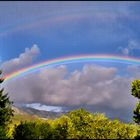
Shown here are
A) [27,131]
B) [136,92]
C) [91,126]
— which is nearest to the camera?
[27,131]

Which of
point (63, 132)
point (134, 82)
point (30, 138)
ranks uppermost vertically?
point (134, 82)

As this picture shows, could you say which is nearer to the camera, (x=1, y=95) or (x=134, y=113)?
(x=1, y=95)

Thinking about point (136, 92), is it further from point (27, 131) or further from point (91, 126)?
point (91, 126)

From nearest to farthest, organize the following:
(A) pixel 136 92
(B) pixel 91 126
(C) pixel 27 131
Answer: (C) pixel 27 131, (A) pixel 136 92, (B) pixel 91 126

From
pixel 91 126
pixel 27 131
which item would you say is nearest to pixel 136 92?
pixel 27 131

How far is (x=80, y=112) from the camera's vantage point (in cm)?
14825

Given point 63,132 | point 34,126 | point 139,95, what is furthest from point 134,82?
point 63,132

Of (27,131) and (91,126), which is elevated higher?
(91,126)

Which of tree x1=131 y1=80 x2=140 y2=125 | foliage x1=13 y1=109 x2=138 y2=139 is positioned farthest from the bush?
foliage x1=13 y1=109 x2=138 y2=139

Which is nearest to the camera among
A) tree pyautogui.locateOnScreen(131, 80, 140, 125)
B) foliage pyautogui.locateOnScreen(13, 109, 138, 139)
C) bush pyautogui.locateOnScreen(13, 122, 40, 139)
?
bush pyautogui.locateOnScreen(13, 122, 40, 139)

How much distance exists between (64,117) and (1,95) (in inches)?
2319

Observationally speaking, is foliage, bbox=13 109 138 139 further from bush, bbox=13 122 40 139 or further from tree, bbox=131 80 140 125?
bush, bbox=13 122 40 139

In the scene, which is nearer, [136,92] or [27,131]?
[27,131]

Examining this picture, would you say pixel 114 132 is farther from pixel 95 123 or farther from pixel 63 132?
pixel 63 132
